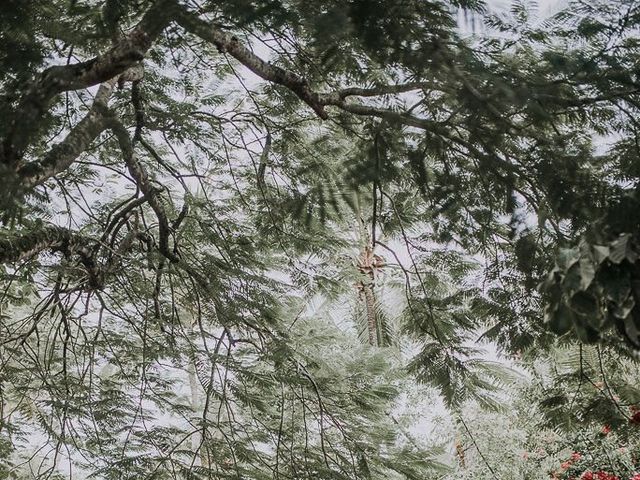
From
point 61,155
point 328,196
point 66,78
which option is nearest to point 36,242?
point 61,155

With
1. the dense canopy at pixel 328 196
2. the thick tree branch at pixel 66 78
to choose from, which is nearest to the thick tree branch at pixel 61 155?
the dense canopy at pixel 328 196

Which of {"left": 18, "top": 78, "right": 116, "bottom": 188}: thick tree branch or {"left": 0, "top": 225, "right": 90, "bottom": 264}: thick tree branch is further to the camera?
{"left": 0, "top": 225, "right": 90, "bottom": 264}: thick tree branch

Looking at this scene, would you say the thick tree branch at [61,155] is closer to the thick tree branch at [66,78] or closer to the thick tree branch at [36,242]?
the thick tree branch at [66,78]

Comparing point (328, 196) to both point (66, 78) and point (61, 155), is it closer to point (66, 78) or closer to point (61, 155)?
point (61, 155)

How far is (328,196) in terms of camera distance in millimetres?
3100

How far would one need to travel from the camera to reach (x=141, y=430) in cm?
405

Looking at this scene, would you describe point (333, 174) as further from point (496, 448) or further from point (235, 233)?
point (496, 448)

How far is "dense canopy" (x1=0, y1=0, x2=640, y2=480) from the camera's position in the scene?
176 cm

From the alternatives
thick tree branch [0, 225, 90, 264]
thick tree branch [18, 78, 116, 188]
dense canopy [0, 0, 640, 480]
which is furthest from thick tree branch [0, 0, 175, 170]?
thick tree branch [0, 225, 90, 264]

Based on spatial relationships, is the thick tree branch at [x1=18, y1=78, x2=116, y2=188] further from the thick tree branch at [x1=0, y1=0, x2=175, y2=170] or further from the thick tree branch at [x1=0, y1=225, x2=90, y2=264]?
the thick tree branch at [x1=0, y1=225, x2=90, y2=264]

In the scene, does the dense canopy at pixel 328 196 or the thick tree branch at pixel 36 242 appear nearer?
the dense canopy at pixel 328 196

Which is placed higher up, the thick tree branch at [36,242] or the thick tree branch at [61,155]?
the thick tree branch at [36,242]

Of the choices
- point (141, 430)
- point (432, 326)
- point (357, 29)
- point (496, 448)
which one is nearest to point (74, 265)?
point (141, 430)

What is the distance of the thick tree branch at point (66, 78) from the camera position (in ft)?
5.60
